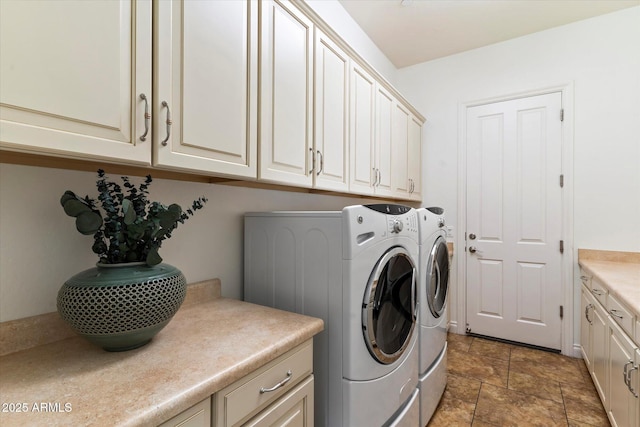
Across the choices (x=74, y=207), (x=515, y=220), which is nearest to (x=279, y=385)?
(x=74, y=207)

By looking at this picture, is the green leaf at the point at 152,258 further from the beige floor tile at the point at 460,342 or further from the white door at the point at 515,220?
the white door at the point at 515,220

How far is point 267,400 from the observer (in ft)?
2.96

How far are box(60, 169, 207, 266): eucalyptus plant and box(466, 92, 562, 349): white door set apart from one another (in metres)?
2.99

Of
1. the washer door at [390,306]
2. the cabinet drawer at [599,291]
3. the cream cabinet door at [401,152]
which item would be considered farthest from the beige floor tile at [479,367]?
the cream cabinet door at [401,152]

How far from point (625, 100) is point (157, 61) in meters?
Answer: 3.44

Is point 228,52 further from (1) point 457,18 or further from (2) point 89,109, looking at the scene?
(1) point 457,18

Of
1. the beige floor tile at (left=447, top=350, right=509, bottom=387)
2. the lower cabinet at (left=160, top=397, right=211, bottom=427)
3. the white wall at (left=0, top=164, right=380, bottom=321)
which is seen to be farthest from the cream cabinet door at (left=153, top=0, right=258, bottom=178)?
the beige floor tile at (left=447, top=350, right=509, bottom=387)

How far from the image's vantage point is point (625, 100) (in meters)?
2.50

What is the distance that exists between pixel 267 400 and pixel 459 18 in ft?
10.2

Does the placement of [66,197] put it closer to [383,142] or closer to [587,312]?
[383,142]

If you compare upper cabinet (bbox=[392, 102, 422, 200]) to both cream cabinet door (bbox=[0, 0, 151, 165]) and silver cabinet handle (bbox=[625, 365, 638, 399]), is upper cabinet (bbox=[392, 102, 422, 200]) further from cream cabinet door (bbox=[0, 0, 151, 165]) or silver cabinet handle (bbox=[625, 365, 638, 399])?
cream cabinet door (bbox=[0, 0, 151, 165])

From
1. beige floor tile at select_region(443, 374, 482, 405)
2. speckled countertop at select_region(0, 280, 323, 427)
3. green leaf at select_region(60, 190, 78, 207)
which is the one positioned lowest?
beige floor tile at select_region(443, 374, 482, 405)

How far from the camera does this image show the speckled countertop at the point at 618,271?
146 centimetres

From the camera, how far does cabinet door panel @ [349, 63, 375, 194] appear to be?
1939mm
